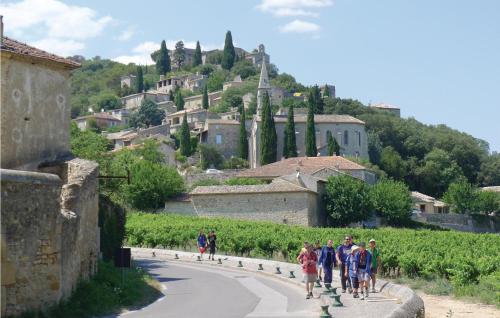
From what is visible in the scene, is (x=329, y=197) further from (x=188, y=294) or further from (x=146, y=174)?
(x=188, y=294)

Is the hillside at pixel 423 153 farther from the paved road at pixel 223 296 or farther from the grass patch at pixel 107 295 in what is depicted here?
the grass patch at pixel 107 295

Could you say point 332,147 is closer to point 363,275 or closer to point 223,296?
point 223,296

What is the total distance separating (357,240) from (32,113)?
1070 inches

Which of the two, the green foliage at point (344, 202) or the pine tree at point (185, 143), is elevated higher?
the pine tree at point (185, 143)

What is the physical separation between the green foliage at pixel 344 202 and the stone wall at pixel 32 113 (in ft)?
132

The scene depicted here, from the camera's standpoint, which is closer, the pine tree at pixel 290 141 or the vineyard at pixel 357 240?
the vineyard at pixel 357 240

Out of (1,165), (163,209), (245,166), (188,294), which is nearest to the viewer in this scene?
(1,165)

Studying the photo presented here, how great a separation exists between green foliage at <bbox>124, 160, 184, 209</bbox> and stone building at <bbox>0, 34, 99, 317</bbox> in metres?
37.0

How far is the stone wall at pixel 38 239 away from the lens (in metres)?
15.8

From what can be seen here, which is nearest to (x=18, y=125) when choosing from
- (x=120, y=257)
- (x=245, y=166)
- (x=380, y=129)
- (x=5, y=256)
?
(x=120, y=257)

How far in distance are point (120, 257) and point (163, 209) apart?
40.2 meters

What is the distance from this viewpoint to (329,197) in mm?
62938

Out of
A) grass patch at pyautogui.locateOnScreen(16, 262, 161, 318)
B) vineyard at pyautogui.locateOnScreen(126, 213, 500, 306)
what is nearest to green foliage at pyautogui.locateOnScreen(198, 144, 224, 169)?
vineyard at pyautogui.locateOnScreen(126, 213, 500, 306)

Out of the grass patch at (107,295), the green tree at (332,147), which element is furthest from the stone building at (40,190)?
the green tree at (332,147)
